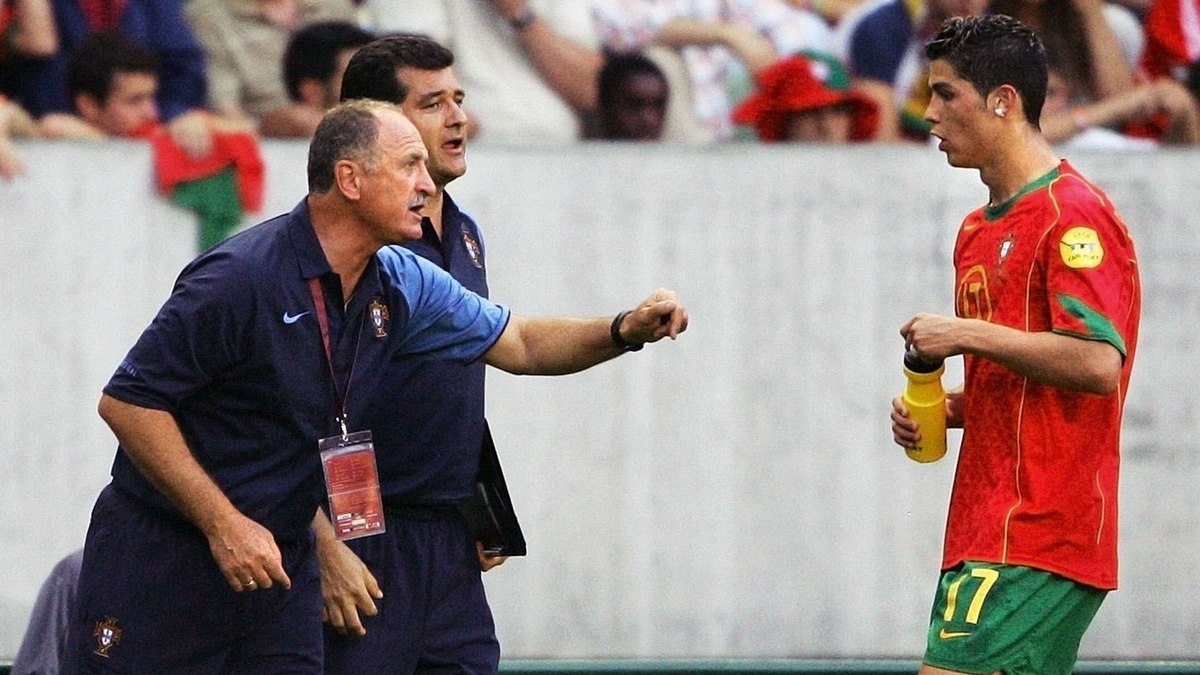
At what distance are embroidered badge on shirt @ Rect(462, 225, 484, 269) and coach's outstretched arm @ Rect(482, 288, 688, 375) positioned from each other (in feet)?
0.82

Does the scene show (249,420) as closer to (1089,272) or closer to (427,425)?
(427,425)

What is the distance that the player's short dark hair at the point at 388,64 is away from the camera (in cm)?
520

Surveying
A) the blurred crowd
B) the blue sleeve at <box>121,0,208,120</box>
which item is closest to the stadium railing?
the blurred crowd

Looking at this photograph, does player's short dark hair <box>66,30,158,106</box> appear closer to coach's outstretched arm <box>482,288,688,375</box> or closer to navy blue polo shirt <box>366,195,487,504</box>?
navy blue polo shirt <box>366,195,487,504</box>

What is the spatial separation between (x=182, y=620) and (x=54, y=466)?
7.48ft

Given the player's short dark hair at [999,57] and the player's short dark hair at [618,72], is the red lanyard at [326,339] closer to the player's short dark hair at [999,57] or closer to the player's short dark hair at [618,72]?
the player's short dark hair at [999,57]

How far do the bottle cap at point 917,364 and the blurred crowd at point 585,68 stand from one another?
7.64ft

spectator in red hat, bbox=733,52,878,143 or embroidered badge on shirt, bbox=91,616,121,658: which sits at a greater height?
spectator in red hat, bbox=733,52,878,143

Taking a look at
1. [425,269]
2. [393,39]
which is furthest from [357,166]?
[393,39]

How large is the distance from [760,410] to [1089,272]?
2.37 metres

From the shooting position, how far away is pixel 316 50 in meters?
7.35

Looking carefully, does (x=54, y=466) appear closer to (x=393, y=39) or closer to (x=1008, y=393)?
(x=393, y=39)

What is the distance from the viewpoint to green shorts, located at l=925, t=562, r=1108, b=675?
4.72m

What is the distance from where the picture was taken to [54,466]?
6664 mm
